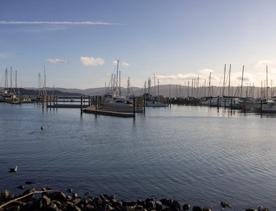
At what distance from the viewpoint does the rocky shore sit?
1605 cm

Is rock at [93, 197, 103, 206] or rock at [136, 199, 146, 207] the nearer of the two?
rock at [93, 197, 103, 206]

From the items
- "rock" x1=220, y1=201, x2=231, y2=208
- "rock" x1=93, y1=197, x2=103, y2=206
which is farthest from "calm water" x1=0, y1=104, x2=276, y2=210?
"rock" x1=93, y1=197, x2=103, y2=206

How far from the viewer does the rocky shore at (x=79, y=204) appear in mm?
16047

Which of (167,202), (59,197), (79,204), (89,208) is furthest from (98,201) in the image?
(167,202)

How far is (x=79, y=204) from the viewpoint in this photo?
56.3ft

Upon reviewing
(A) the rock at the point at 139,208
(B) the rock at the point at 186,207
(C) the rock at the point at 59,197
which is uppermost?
(C) the rock at the point at 59,197

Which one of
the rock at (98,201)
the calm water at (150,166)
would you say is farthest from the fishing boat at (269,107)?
the rock at (98,201)

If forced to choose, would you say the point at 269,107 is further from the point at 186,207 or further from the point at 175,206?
the point at 175,206

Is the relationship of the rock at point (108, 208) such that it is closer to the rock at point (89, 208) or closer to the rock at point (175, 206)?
the rock at point (89, 208)

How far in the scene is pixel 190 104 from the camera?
17050cm

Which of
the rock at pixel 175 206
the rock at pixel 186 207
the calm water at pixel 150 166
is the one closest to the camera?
the rock at pixel 175 206

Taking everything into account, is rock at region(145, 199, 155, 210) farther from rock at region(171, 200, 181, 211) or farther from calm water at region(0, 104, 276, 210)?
calm water at region(0, 104, 276, 210)

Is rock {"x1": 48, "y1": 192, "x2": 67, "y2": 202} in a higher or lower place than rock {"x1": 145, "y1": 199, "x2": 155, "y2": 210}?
higher

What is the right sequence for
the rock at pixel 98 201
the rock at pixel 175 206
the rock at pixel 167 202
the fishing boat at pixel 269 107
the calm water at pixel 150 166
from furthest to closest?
the fishing boat at pixel 269 107
the calm water at pixel 150 166
the rock at pixel 167 202
the rock at pixel 175 206
the rock at pixel 98 201
